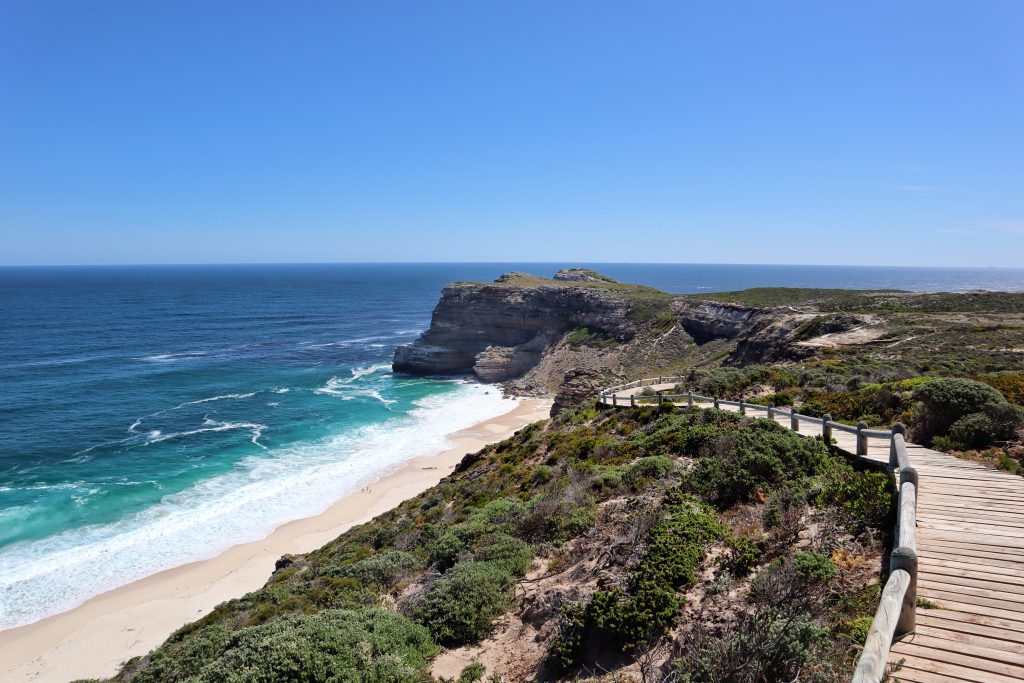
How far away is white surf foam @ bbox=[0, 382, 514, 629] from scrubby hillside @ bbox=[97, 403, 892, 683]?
13.2 metres

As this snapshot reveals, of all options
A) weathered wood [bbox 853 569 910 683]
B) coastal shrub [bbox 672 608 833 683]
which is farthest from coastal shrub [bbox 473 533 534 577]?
weathered wood [bbox 853 569 910 683]

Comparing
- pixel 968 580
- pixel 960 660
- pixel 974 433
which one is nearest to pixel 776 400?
pixel 974 433

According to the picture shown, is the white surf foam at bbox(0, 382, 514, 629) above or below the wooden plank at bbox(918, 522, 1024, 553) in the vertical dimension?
below

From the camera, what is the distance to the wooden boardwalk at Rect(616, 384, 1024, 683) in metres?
5.05

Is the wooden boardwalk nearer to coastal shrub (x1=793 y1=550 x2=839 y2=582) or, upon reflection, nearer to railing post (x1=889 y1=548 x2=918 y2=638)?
railing post (x1=889 y1=548 x2=918 y2=638)

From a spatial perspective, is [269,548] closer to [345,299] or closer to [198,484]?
[198,484]

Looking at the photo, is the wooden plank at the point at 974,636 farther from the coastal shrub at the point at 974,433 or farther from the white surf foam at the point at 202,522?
the white surf foam at the point at 202,522

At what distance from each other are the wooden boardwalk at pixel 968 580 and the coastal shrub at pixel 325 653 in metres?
5.95

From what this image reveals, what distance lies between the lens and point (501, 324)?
72.4 meters

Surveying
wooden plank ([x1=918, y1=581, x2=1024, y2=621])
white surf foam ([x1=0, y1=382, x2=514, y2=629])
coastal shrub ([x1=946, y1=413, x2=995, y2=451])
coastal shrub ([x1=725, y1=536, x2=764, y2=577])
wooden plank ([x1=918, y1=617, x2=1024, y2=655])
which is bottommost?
white surf foam ([x1=0, y1=382, x2=514, y2=629])

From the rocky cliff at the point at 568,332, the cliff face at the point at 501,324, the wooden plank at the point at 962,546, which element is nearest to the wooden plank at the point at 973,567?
the wooden plank at the point at 962,546

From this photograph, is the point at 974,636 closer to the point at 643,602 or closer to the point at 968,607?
the point at 968,607

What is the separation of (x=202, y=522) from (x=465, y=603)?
25.6m

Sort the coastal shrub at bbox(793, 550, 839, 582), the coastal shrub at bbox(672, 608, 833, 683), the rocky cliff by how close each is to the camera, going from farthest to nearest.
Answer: the rocky cliff
the coastal shrub at bbox(793, 550, 839, 582)
the coastal shrub at bbox(672, 608, 833, 683)
